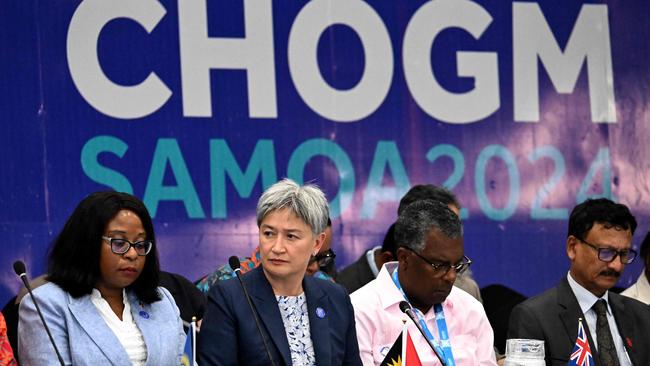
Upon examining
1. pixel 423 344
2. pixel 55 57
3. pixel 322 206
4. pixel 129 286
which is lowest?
pixel 423 344

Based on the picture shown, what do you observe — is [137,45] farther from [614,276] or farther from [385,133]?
[614,276]

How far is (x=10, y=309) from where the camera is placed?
5270 millimetres

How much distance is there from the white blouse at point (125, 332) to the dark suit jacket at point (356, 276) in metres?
2.08

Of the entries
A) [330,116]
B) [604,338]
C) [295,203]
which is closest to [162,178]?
[330,116]

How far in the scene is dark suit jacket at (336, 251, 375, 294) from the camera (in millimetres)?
6016

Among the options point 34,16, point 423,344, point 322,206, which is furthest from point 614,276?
point 34,16

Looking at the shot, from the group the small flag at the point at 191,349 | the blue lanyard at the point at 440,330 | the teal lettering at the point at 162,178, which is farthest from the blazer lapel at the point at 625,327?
the teal lettering at the point at 162,178

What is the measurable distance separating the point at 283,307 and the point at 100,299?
2.10 feet

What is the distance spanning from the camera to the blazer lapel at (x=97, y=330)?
3.89m

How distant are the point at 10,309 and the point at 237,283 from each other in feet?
5.66

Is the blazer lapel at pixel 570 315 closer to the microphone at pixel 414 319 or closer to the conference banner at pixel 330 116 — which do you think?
the microphone at pixel 414 319

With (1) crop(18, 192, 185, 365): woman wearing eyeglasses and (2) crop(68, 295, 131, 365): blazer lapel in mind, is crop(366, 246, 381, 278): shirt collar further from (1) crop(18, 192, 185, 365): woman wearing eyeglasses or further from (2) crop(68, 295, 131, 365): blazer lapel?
(2) crop(68, 295, 131, 365): blazer lapel

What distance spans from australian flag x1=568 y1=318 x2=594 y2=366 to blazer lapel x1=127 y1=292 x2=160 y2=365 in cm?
168

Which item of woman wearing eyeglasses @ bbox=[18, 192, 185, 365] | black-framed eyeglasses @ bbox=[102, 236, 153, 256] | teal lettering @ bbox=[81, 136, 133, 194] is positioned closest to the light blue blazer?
woman wearing eyeglasses @ bbox=[18, 192, 185, 365]
